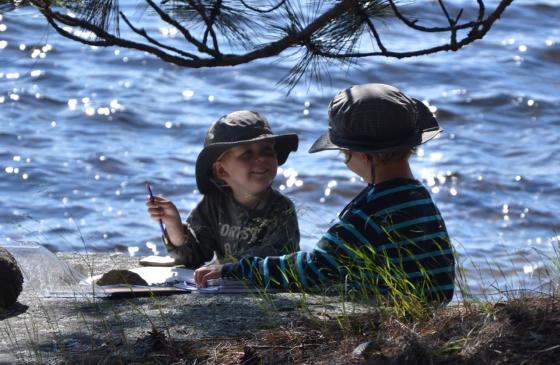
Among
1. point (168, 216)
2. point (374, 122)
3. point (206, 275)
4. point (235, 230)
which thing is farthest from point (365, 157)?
point (168, 216)

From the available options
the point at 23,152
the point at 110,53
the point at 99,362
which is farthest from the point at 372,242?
the point at 110,53

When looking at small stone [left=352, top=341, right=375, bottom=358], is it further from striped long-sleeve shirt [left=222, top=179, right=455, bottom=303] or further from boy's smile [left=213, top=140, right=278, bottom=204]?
boy's smile [left=213, top=140, right=278, bottom=204]

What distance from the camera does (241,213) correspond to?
541cm

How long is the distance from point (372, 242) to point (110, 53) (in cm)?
847

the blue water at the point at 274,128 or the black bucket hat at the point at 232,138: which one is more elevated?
the black bucket hat at the point at 232,138

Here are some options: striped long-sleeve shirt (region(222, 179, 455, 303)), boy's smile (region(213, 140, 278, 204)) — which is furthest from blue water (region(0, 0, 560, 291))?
striped long-sleeve shirt (region(222, 179, 455, 303))

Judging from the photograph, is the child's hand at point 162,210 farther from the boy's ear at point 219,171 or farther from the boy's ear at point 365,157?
the boy's ear at point 365,157

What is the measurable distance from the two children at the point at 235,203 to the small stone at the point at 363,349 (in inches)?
60.6

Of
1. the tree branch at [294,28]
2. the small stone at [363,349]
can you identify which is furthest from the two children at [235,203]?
the small stone at [363,349]

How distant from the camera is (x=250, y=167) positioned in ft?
17.5

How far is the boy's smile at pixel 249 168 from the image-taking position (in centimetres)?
533

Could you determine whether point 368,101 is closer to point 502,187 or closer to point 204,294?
point 204,294

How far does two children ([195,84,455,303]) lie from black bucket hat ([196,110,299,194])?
90cm

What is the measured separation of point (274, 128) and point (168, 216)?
4.92 meters
